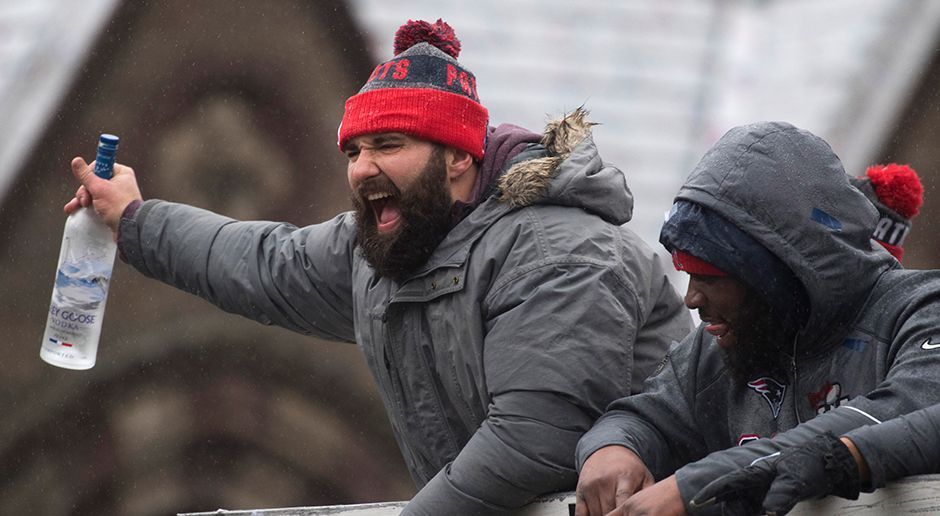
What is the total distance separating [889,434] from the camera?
2119 mm

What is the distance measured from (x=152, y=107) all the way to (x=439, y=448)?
2638 millimetres

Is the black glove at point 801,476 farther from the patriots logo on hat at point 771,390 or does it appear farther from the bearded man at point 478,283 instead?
the bearded man at point 478,283

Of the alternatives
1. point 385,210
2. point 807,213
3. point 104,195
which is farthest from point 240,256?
point 807,213

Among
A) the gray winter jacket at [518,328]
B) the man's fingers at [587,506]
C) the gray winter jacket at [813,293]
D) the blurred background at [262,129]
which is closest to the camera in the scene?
the gray winter jacket at [813,293]

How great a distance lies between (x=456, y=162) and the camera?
3.23m

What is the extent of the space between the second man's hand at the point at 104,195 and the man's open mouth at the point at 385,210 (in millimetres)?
797

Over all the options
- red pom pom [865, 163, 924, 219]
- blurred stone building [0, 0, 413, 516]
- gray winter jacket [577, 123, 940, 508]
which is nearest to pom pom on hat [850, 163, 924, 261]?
red pom pom [865, 163, 924, 219]

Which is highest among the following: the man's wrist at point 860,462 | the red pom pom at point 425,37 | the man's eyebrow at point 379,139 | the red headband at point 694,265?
the red pom pom at point 425,37

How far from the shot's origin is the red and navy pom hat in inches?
125

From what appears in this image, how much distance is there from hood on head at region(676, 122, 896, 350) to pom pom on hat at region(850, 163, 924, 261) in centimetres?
121

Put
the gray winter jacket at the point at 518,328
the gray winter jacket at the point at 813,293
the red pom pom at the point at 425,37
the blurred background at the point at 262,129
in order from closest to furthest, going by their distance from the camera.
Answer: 1. the gray winter jacket at the point at 813,293
2. the gray winter jacket at the point at 518,328
3. the red pom pom at the point at 425,37
4. the blurred background at the point at 262,129

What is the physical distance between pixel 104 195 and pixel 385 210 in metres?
0.86

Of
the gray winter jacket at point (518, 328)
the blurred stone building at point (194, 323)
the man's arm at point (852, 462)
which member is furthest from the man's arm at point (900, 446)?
the blurred stone building at point (194, 323)

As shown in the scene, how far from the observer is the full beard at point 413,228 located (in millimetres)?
3074
